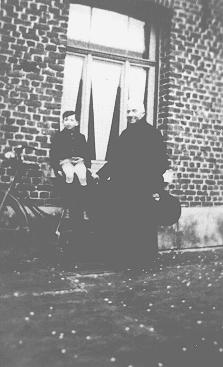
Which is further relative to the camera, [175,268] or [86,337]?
[175,268]

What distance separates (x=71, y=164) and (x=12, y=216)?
111 cm

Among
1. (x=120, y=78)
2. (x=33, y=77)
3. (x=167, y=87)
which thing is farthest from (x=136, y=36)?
(x=33, y=77)

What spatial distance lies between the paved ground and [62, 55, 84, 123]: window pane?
2659 millimetres

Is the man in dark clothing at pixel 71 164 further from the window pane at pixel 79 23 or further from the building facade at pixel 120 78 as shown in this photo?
the window pane at pixel 79 23

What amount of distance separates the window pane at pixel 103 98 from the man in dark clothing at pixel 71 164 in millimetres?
983

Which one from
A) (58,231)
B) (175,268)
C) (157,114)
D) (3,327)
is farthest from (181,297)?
(157,114)

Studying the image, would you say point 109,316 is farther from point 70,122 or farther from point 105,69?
point 105,69

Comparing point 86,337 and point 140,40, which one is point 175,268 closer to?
point 86,337

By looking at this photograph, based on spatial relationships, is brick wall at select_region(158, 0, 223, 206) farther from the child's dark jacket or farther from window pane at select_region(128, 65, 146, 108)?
the child's dark jacket

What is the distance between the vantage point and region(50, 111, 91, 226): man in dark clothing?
597 cm

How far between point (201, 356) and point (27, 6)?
5393 millimetres

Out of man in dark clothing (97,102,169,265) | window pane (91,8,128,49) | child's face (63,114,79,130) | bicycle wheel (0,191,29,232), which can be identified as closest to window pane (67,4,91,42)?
window pane (91,8,128,49)

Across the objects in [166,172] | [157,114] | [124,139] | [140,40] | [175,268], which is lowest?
[175,268]

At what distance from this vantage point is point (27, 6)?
6.55 meters
